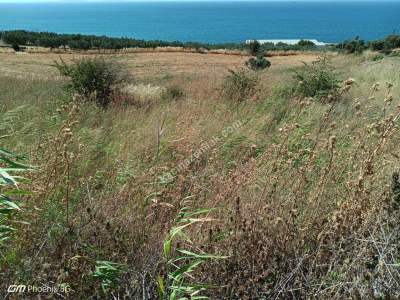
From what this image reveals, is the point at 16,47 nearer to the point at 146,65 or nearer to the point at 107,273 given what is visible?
the point at 146,65

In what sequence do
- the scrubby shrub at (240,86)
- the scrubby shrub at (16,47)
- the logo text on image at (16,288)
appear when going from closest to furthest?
the logo text on image at (16,288) → the scrubby shrub at (240,86) → the scrubby shrub at (16,47)

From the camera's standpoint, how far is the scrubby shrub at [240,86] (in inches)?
336

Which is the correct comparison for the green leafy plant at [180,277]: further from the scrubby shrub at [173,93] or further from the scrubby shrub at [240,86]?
the scrubby shrub at [173,93]

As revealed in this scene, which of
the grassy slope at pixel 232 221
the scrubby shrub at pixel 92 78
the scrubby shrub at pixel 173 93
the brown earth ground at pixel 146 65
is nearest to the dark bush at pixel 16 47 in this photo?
the brown earth ground at pixel 146 65

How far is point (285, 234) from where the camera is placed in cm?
273

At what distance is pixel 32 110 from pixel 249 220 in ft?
15.8

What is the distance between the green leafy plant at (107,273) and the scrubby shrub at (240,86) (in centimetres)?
594

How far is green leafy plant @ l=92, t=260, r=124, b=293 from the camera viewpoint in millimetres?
2318

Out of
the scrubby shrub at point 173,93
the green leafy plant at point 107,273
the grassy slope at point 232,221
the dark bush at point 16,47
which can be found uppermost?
the dark bush at point 16,47

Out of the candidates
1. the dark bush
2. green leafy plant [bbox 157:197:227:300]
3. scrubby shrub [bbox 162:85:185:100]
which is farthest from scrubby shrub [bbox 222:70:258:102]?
the dark bush

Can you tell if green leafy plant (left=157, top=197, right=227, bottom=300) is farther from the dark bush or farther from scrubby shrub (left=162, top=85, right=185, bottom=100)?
the dark bush

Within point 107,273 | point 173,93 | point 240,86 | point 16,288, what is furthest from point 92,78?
point 16,288

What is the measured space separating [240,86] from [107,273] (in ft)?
24.3

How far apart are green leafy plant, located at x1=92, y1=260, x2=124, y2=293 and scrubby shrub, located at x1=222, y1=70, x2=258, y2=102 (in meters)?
5.94
